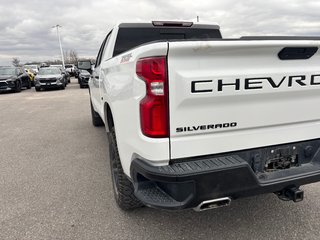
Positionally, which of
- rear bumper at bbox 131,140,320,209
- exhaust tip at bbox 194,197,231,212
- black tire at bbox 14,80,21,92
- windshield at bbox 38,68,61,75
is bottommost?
black tire at bbox 14,80,21,92

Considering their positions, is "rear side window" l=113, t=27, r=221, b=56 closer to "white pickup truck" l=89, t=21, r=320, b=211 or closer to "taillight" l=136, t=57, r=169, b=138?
"white pickup truck" l=89, t=21, r=320, b=211

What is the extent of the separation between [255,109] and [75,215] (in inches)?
83.7

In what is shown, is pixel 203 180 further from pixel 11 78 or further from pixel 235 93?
pixel 11 78

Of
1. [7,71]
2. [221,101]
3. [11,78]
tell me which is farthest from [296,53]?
[7,71]

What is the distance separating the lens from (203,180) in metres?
1.81

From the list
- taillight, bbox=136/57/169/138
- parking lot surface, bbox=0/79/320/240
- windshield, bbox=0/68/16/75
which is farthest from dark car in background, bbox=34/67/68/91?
taillight, bbox=136/57/169/138

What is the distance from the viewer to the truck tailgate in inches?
70.5

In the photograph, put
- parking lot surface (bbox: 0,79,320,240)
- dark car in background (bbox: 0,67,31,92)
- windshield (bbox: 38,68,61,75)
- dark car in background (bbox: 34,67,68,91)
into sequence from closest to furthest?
parking lot surface (bbox: 0,79,320,240)
dark car in background (bbox: 0,67,31,92)
dark car in background (bbox: 34,67,68,91)
windshield (bbox: 38,68,61,75)

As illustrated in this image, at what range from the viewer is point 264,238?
2432mm

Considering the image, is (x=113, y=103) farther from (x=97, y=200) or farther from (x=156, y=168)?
(x=97, y=200)

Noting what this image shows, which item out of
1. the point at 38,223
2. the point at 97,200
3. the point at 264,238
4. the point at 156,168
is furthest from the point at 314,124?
the point at 38,223

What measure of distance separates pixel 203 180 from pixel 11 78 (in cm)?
1791

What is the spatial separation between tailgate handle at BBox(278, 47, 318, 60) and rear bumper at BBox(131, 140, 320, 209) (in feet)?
2.41

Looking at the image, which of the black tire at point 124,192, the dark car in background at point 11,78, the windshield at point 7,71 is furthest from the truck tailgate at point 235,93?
the windshield at point 7,71
